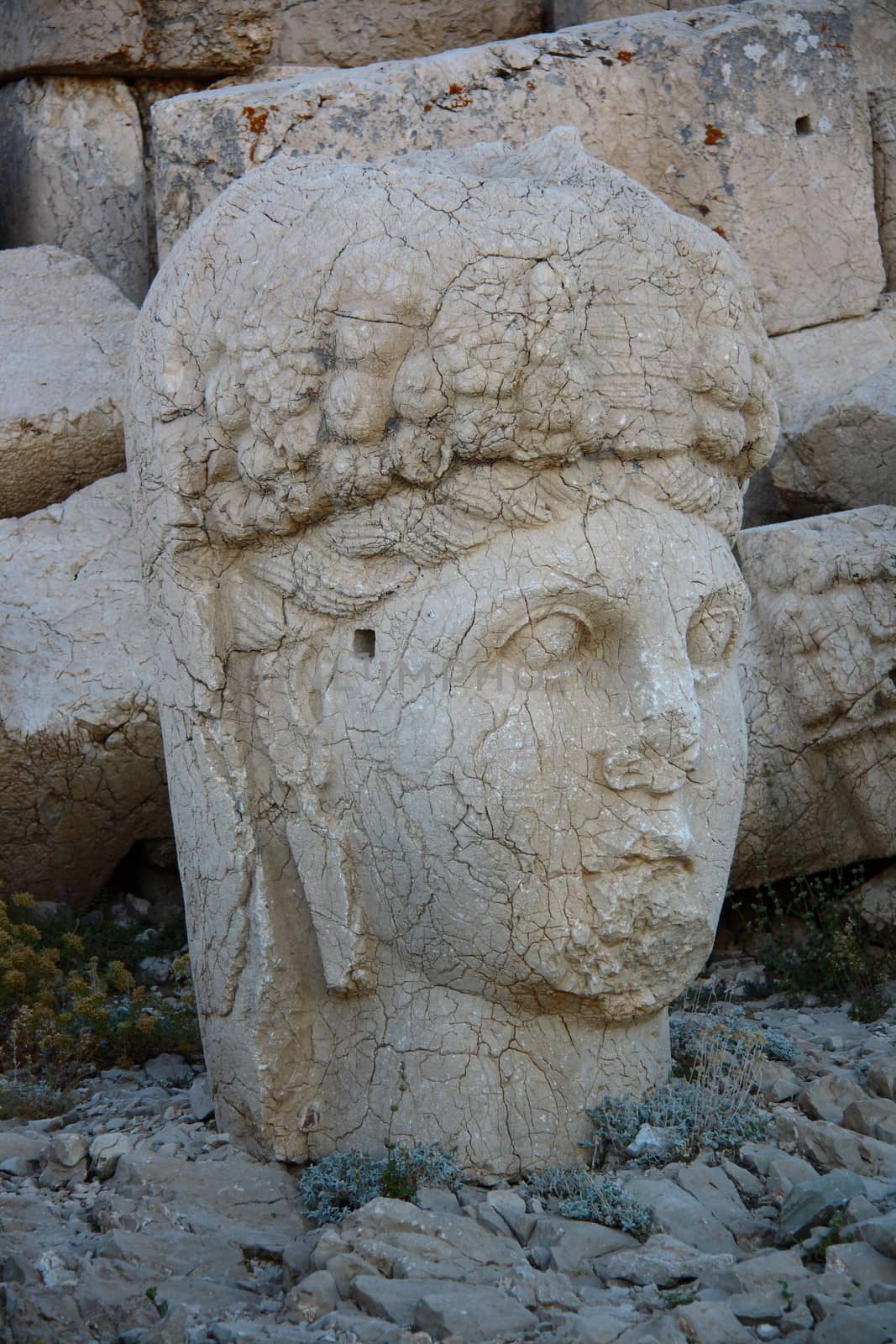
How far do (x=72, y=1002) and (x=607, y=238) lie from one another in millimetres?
2607

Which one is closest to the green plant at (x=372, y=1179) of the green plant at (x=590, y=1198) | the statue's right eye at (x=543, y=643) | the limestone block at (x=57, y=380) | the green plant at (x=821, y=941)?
the green plant at (x=590, y=1198)

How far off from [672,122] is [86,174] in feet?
7.30

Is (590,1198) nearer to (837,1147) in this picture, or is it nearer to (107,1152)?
(837,1147)

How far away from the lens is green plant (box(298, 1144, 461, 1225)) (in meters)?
3.34

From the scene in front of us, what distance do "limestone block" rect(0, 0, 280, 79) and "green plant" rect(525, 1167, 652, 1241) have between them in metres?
4.60

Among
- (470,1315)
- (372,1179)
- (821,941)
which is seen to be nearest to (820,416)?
(821,941)

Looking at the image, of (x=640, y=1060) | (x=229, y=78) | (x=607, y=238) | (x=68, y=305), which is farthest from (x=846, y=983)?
(x=229, y=78)

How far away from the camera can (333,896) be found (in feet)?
11.4

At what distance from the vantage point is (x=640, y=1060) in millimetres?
3607

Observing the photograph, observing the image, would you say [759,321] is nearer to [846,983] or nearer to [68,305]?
[846,983]

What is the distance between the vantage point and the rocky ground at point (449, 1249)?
2787mm

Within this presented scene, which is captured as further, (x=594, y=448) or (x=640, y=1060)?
(x=640, y=1060)

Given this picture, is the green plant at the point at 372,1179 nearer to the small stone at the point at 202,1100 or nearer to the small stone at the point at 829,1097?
the small stone at the point at 202,1100

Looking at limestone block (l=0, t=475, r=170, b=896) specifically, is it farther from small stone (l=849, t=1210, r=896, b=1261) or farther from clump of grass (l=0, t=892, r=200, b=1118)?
small stone (l=849, t=1210, r=896, b=1261)
